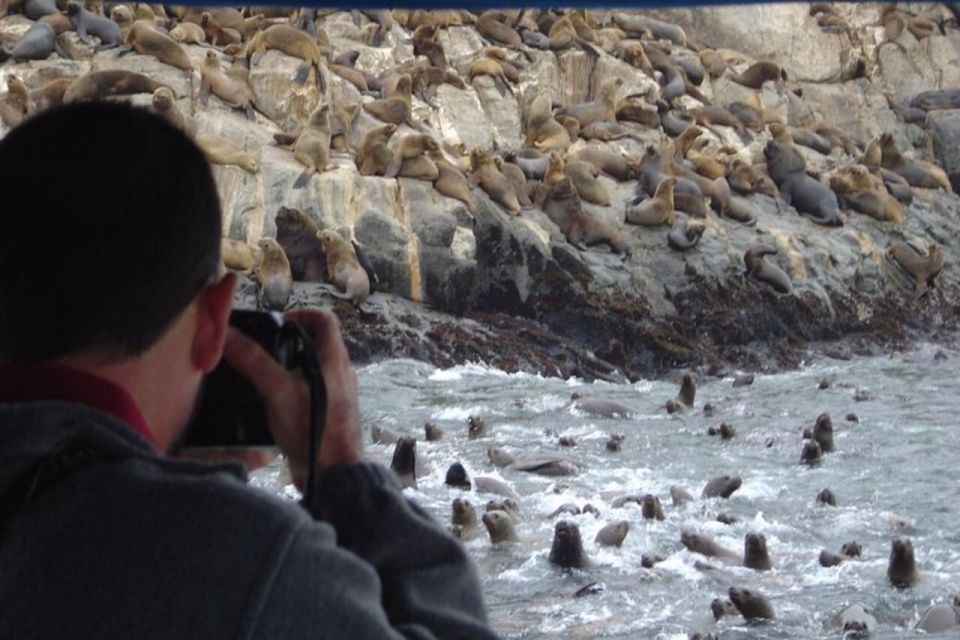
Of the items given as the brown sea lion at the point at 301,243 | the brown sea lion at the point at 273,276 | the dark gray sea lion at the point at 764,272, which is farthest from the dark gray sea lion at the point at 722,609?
the dark gray sea lion at the point at 764,272

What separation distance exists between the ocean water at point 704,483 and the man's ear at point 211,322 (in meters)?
5.83

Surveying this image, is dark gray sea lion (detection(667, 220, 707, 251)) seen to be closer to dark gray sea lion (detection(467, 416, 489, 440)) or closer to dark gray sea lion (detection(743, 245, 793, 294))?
dark gray sea lion (detection(743, 245, 793, 294))

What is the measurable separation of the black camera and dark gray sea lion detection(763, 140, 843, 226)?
19.5 metres

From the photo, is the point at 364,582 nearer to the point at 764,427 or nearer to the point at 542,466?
the point at 542,466

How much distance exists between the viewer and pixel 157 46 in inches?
698

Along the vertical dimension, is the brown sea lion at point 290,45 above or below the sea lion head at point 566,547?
below

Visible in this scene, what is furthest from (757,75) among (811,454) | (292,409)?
(292,409)

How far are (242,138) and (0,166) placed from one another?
15.2 metres

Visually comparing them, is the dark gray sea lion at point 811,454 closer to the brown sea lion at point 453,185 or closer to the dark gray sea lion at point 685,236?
the brown sea lion at point 453,185

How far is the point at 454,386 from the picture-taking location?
560 inches

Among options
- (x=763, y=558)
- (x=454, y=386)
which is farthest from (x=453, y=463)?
(x=454, y=386)

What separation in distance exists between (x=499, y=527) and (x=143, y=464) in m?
7.41

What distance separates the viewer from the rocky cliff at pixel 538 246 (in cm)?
1560

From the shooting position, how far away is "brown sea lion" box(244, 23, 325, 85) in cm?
1845
